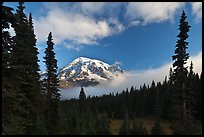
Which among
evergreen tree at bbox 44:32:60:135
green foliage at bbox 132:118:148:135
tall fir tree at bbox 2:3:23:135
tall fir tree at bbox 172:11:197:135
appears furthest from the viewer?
green foliage at bbox 132:118:148:135

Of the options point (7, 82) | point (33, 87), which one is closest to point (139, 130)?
point (33, 87)

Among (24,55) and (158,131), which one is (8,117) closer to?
(24,55)

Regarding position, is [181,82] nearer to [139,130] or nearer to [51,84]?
[51,84]

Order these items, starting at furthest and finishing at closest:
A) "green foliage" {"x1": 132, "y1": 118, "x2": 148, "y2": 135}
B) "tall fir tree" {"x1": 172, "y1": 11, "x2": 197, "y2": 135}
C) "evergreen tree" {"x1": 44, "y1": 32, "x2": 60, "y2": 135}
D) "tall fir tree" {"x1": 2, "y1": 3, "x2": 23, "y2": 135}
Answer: "green foliage" {"x1": 132, "y1": 118, "x2": 148, "y2": 135} < "evergreen tree" {"x1": 44, "y1": 32, "x2": 60, "y2": 135} < "tall fir tree" {"x1": 172, "y1": 11, "x2": 197, "y2": 135} < "tall fir tree" {"x1": 2, "y1": 3, "x2": 23, "y2": 135}

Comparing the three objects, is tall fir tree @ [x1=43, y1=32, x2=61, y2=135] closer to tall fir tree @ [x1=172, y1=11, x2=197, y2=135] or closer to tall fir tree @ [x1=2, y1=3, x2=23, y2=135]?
tall fir tree @ [x1=172, y1=11, x2=197, y2=135]

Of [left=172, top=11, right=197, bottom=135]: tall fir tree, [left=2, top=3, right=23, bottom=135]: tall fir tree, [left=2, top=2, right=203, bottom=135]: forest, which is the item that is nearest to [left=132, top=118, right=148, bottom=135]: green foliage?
[left=2, top=2, right=203, bottom=135]: forest

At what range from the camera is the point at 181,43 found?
96.6ft

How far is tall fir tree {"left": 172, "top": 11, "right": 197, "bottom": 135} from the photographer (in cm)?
2798

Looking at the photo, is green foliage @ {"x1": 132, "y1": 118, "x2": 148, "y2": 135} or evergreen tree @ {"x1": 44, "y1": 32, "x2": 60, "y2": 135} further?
green foliage @ {"x1": 132, "y1": 118, "x2": 148, "y2": 135}

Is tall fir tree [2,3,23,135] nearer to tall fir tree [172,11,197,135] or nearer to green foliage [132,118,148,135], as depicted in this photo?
tall fir tree [172,11,197,135]

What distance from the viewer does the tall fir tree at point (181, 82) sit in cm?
2798

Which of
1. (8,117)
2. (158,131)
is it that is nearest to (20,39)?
(8,117)

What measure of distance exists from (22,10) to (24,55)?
5.21 meters

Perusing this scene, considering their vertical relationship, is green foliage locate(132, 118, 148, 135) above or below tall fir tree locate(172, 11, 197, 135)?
below
